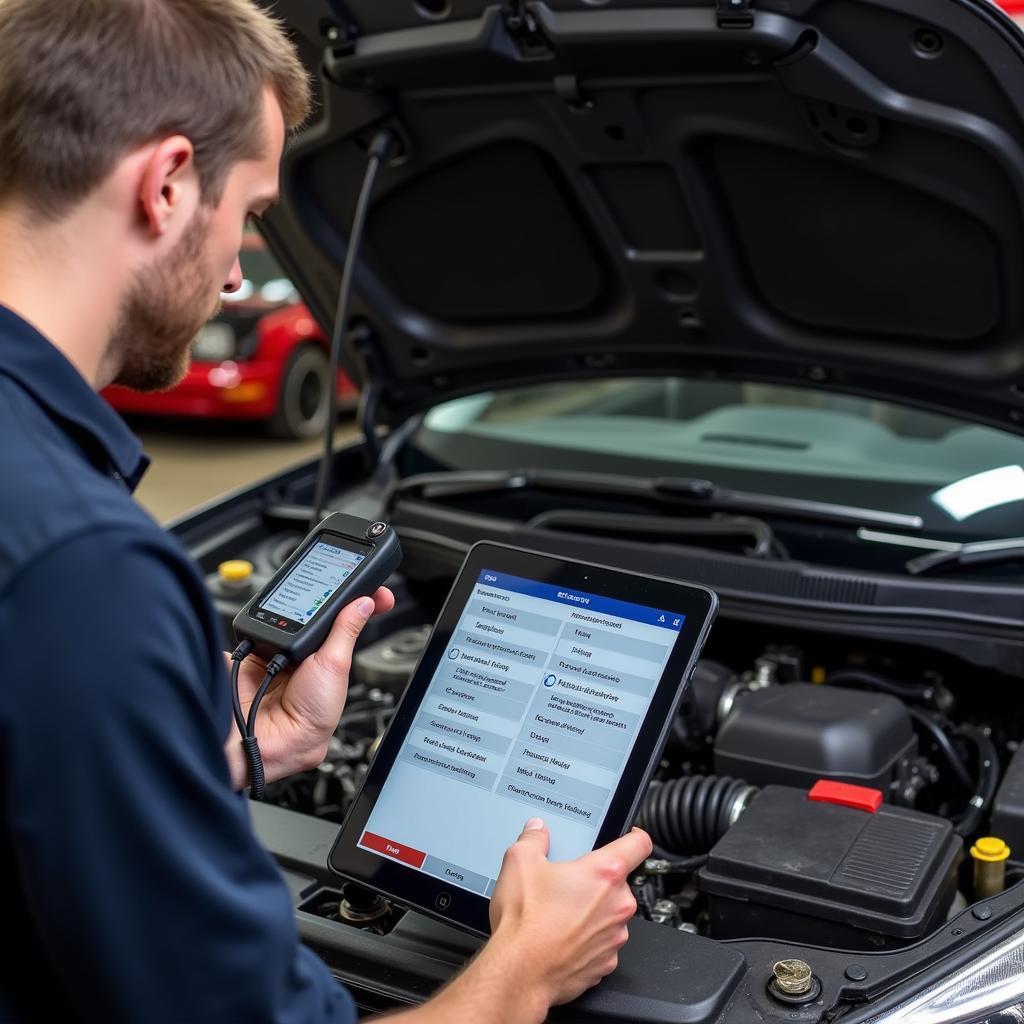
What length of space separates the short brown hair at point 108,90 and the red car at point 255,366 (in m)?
5.72

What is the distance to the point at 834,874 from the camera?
1442 mm

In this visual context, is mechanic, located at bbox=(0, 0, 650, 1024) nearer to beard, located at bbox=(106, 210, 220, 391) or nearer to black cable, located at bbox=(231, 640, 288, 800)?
beard, located at bbox=(106, 210, 220, 391)

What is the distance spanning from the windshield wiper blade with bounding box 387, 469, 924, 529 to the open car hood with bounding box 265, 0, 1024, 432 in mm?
227

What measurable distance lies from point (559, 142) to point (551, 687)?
0.99 m

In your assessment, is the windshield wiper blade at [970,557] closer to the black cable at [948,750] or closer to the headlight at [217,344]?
the black cable at [948,750]

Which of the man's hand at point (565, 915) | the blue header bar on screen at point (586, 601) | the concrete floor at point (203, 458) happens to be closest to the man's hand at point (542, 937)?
the man's hand at point (565, 915)

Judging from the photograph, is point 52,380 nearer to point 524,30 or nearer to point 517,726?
point 517,726

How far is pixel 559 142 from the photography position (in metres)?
2.04

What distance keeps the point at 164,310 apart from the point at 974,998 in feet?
3.37

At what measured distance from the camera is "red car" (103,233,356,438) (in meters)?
6.78

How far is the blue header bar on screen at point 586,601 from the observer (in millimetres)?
1409

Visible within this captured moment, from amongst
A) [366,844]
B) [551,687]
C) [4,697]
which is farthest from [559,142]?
[4,697]

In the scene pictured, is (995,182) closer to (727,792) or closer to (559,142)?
(559,142)

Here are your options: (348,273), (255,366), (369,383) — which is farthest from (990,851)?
(255,366)
